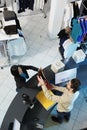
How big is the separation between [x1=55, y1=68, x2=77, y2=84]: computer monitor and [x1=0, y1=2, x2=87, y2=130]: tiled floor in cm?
109

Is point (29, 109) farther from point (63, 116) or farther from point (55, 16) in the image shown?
point (55, 16)

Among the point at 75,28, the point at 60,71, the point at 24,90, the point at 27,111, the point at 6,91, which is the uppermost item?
the point at 75,28

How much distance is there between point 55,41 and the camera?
5.92 m

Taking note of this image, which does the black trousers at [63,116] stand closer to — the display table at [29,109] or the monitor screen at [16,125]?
the display table at [29,109]

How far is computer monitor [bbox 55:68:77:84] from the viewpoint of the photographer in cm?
347

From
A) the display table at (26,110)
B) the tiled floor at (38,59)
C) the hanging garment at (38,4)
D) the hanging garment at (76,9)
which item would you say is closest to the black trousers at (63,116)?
the tiled floor at (38,59)

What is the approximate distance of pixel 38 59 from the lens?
5434mm

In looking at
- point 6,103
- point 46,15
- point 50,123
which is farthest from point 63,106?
point 46,15

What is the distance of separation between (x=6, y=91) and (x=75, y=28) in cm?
199

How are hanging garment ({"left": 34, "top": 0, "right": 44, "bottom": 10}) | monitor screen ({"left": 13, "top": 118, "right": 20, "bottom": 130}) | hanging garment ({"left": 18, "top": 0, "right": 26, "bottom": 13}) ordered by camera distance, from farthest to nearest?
hanging garment ({"left": 34, "top": 0, "right": 44, "bottom": 10}) → hanging garment ({"left": 18, "top": 0, "right": 26, "bottom": 13}) → monitor screen ({"left": 13, "top": 118, "right": 20, "bottom": 130})

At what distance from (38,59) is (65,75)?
199 centimetres

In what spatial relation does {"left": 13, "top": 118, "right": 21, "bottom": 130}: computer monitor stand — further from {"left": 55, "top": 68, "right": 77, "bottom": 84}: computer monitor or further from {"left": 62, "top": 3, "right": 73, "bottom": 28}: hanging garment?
{"left": 62, "top": 3, "right": 73, "bottom": 28}: hanging garment

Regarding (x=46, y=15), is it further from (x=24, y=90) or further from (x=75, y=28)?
(x=24, y=90)

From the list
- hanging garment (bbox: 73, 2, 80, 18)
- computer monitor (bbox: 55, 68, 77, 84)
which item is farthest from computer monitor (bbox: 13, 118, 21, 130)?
hanging garment (bbox: 73, 2, 80, 18)
